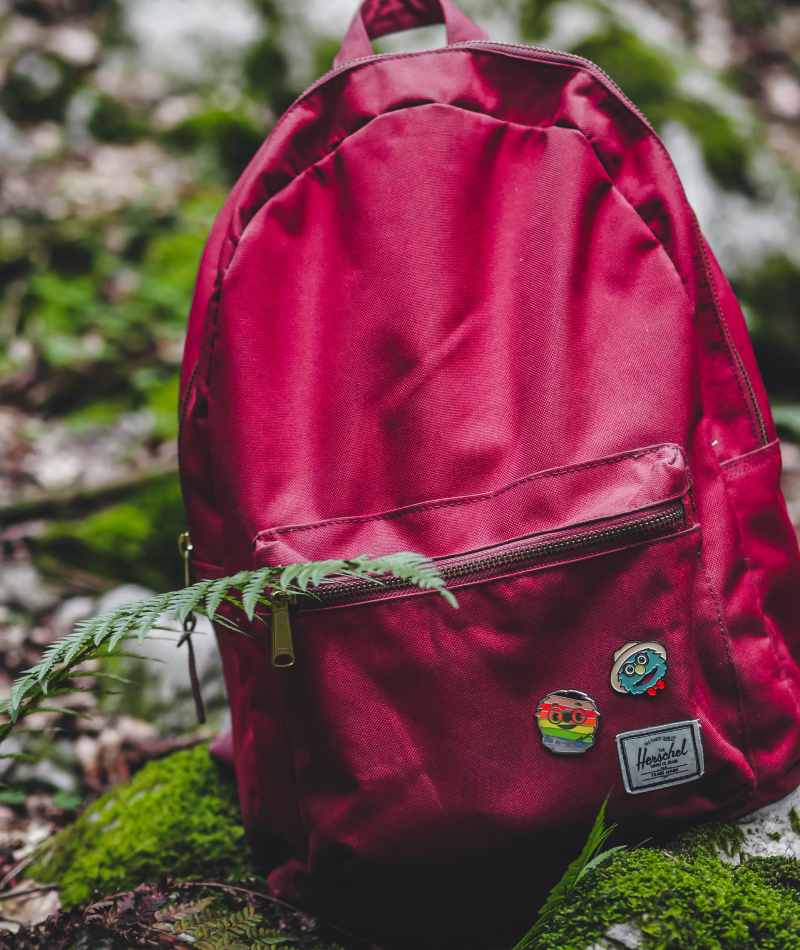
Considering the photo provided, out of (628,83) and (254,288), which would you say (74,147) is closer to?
(628,83)

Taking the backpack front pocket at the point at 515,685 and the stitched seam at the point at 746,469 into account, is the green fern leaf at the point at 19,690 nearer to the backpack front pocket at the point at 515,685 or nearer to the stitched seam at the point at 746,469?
the backpack front pocket at the point at 515,685

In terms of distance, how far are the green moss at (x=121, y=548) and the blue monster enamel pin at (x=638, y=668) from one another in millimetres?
1332

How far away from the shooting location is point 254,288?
3.62 feet

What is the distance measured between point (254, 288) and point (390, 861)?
2.62ft

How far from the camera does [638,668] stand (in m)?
0.92

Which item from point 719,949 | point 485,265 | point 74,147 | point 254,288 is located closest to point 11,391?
point 74,147

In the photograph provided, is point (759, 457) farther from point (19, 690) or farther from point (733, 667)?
point (19, 690)

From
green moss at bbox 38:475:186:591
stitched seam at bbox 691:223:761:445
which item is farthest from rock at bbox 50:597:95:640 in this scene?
stitched seam at bbox 691:223:761:445

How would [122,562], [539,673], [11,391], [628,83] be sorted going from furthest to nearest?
[628,83] < [11,391] < [122,562] < [539,673]

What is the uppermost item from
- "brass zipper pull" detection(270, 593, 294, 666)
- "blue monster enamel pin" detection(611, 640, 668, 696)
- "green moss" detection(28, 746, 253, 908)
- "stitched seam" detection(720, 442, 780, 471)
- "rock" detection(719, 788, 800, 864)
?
"stitched seam" detection(720, 442, 780, 471)

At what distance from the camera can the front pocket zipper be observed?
92 centimetres

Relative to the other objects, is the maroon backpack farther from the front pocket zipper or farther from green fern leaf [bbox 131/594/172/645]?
green fern leaf [bbox 131/594/172/645]

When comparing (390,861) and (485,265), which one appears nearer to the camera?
(390,861)

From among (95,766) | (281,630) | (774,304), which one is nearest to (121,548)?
(95,766)
